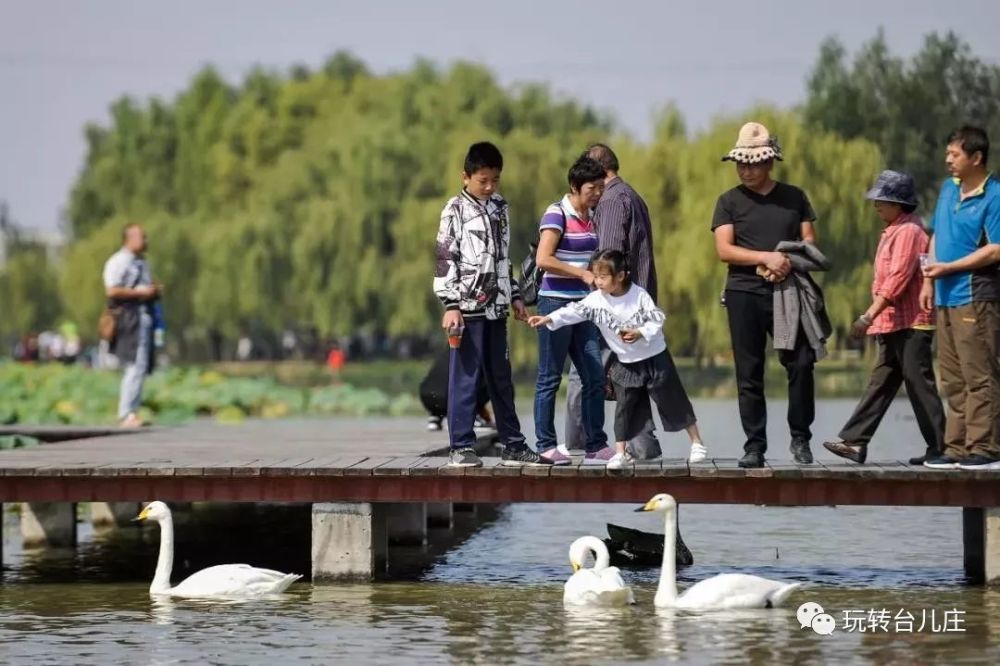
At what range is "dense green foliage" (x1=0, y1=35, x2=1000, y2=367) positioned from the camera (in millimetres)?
35438

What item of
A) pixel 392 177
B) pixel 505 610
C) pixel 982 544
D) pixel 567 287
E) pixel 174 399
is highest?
pixel 392 177

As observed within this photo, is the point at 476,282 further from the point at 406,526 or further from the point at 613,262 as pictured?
the point at 406,526

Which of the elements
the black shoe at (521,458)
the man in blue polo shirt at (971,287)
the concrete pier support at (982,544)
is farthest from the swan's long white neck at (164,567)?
the concrete pier support at (982,544)

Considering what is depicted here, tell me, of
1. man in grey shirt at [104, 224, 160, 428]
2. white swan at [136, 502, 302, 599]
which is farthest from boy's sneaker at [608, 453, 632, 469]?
man in grey shirt at [104, 224, 160, 428]

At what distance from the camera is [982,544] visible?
12.9 metres

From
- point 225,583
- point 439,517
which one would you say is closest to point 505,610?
point 225,583

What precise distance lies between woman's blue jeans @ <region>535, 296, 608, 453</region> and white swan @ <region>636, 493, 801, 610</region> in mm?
1455

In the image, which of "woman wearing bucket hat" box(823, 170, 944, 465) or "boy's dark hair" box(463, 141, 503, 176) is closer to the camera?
"boy's dark hair" box(463, 141, 503, 176)

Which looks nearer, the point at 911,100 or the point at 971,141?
the point at 971,141

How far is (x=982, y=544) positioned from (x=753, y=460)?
1.71m

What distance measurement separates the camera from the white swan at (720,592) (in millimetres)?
11195

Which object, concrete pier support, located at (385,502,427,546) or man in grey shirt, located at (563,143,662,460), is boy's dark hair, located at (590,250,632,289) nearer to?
man in grey shirt, located at (563,143,662,460)

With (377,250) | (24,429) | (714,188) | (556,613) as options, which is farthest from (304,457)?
(377,250)

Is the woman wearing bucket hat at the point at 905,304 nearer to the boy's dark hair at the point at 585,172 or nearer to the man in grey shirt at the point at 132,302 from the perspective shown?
the boy's dark hair at the point at 585,172
